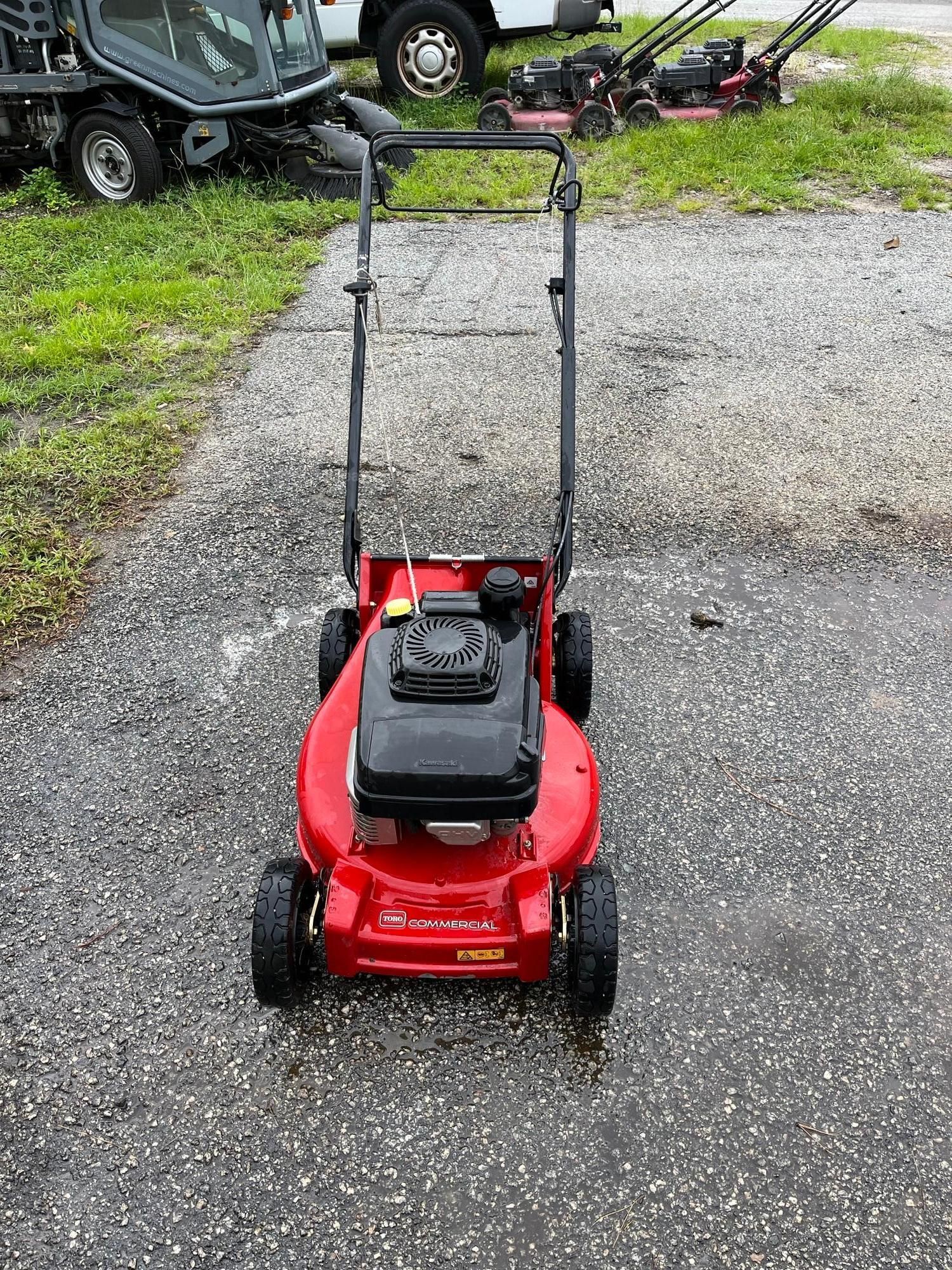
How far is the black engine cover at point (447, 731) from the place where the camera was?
5.85 ft

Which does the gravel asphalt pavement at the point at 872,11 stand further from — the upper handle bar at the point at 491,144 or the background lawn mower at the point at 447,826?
the background lawn mower at the point at 447,826

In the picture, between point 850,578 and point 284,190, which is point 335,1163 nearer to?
point 850,578

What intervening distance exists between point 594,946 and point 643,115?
8053mm

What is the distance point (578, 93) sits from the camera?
327 inches

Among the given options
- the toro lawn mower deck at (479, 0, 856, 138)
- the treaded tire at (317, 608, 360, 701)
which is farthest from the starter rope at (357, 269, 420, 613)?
the toro lawn mower deck at (479, 0, 856, 138)

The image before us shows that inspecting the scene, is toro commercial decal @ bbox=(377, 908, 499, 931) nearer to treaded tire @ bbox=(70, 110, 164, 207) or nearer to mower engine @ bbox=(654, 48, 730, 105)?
treaded tire @ bbox=(70, 110, 164, 207)

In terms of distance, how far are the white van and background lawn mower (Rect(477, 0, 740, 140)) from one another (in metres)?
0.60

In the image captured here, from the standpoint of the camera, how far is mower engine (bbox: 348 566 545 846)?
5.86 ft

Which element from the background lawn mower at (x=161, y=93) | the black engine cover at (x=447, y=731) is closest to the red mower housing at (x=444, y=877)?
the black engine cover at (x=447, y=731)

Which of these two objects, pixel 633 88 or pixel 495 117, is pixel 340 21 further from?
pixel 633 88

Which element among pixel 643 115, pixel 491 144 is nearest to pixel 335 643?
pixel 491 144

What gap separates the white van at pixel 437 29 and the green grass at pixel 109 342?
2.82 metres

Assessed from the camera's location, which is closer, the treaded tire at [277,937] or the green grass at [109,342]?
the treaded tire at [277,937]

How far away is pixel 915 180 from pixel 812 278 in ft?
7.37
